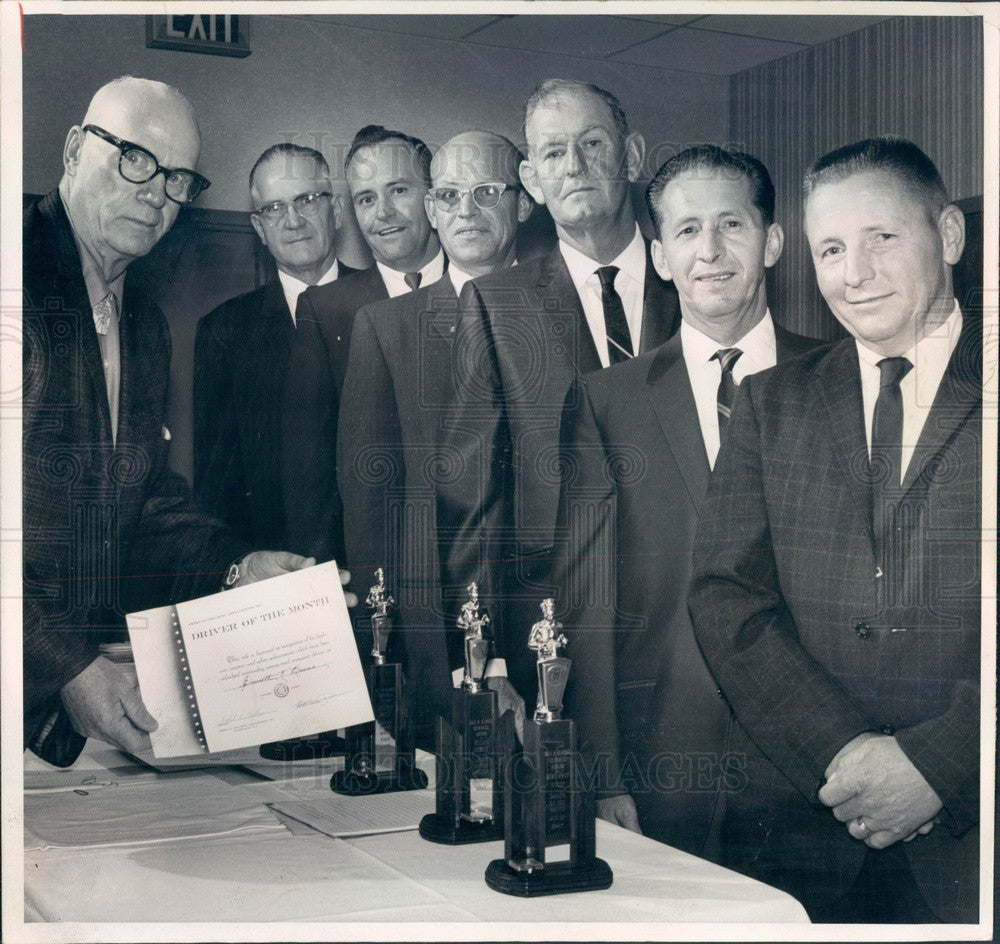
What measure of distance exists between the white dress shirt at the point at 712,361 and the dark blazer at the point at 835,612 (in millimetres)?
62

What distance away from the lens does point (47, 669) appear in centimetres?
275

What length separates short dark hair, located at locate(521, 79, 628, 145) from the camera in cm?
272

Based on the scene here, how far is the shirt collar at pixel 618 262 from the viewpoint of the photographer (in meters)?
2.76

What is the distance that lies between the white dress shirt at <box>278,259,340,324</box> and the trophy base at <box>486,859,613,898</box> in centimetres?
133

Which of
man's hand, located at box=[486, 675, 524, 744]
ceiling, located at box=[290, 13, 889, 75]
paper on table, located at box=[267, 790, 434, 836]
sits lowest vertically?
paper on table, located at box=[267, 790, 434, 836]

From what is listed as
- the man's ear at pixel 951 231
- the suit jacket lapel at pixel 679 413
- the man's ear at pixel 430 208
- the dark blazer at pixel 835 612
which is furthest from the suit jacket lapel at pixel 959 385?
the man's ear at pixel 430 208

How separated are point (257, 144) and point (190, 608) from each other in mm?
1056

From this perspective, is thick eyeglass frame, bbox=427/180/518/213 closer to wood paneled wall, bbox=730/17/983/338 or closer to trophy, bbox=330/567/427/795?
wood paneled wall, bbox=730/17/983/338

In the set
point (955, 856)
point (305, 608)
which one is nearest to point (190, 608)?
point (305, 608)

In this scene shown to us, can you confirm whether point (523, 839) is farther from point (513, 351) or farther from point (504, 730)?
point (513, 351)

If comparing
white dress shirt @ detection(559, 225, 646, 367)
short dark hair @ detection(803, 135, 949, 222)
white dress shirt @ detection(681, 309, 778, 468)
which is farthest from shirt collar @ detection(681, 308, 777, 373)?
short dark hair @ detection(803, 135, 949, 222)

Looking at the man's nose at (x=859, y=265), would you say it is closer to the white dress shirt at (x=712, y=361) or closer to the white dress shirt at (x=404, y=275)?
the white dress shirt at (x=712, y=361)

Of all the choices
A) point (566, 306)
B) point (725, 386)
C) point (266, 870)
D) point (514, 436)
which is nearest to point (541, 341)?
point (566, 306)

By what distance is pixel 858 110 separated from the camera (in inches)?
106
